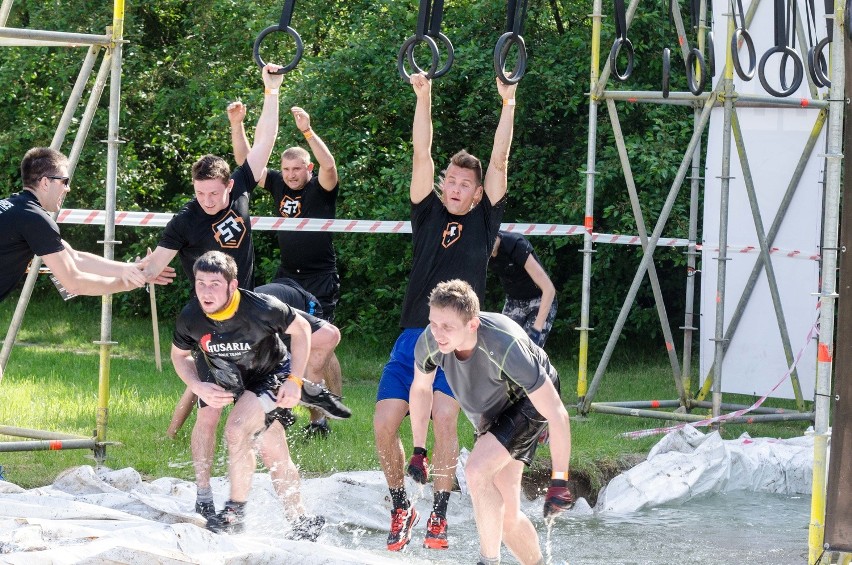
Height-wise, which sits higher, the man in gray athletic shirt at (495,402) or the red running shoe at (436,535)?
the man in gray athletic shirt at (495,402)

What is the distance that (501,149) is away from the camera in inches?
236

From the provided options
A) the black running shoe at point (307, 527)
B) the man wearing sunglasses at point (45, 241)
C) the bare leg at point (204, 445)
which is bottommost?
the black running shoe at point (307, 527)

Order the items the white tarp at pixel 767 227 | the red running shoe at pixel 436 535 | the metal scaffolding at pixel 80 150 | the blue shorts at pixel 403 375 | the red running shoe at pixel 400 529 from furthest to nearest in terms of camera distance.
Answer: the white tarp at pixel 767 227 → the metal scaffolding at pixel 80 150 → the blue shorts at pixel 403 375 → the red running shoe at pixel 400 529 → the red running shoe at pixel 436 535

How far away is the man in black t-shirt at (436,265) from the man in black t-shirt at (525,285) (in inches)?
58.6

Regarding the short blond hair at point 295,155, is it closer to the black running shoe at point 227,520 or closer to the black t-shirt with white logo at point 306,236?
the black t-shirt with white logo at point 306,236

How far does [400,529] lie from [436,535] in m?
0.23

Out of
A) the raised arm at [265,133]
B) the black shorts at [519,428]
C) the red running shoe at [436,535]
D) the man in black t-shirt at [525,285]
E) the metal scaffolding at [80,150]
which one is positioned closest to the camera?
the black shorts at [519,428]

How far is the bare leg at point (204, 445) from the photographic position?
598 centimetres

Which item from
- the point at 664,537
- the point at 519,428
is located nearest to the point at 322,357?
the point at 664,537

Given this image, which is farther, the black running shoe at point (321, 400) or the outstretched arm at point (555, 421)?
the black running shoe at point (321, 400)

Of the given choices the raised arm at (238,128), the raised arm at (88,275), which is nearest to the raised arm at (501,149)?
the raised arm at (238,128)

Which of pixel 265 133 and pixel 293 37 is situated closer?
pixel 293 37

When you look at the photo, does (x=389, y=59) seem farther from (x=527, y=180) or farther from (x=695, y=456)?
(x=695, y=456)

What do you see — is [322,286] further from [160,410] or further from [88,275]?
[88,275]
